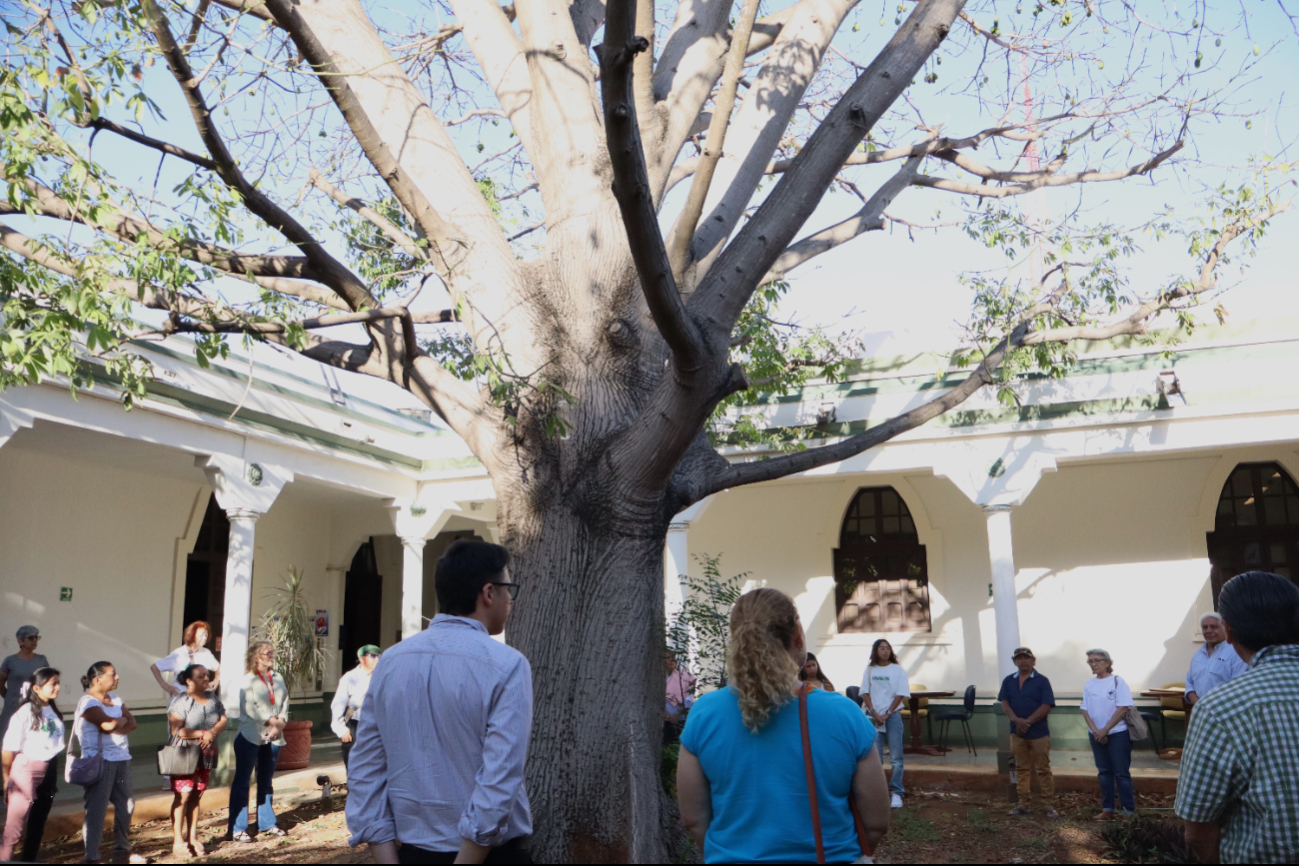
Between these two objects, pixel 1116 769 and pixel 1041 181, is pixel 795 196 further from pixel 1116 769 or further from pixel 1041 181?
pixel 1116 769

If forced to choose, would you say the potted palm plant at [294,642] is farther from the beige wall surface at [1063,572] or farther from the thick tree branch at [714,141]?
the thick tree branch at [714,141]

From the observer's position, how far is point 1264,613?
2.58 m

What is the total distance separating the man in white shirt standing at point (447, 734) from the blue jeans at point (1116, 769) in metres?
7.86

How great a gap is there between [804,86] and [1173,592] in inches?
430

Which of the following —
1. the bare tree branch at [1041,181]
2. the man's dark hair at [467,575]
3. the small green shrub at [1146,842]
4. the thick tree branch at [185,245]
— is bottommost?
the small green shrub at [1146,842]

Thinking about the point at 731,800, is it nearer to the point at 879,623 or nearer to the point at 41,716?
the point at 41,716

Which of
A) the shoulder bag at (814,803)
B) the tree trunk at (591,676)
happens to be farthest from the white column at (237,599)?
the shoulder bag at (814,803)

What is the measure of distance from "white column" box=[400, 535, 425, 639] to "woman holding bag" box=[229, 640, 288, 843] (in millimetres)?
5025

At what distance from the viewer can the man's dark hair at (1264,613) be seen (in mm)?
2568

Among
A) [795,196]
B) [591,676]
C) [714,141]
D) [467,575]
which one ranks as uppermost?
[714,141]

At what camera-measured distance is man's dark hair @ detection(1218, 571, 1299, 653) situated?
8.43ft

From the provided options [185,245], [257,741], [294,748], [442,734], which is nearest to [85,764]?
[257,741]

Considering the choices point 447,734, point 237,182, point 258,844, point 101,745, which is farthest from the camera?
point 258,844

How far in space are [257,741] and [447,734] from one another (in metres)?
6.87
